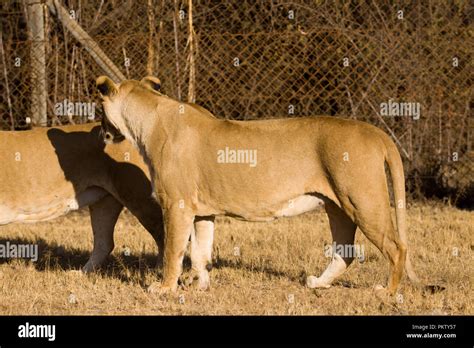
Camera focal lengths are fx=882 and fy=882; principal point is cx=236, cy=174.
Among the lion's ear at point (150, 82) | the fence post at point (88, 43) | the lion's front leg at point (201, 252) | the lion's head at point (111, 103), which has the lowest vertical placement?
the lion's front leg at point (201, 252)

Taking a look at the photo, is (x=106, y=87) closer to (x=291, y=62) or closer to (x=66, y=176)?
(x=66, y=176)

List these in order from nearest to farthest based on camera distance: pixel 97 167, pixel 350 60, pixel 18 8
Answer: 1. pixel 97 167
2. pixel 350 60
3. pixel 18 8

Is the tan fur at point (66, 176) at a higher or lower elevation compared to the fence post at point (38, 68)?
lower

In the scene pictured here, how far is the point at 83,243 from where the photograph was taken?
31.9ft

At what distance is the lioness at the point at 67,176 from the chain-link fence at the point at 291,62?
3.32 metres

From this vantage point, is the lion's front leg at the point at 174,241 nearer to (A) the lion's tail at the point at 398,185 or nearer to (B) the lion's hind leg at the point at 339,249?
(B) the lion's hind leg at the point at 339,249

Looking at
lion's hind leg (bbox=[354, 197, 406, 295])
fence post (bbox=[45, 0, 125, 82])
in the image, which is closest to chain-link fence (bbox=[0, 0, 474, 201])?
fence post (bbox=[45, 0, 125, 82])

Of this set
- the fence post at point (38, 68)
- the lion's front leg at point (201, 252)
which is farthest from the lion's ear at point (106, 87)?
the fence post at point (38, 68)

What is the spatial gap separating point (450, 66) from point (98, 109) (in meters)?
4.56

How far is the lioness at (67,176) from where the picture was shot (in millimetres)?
7754

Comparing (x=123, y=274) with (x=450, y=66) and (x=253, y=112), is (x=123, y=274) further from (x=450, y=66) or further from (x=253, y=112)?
(x=450, y=66)

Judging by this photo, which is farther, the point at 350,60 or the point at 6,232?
the point at 350,60
